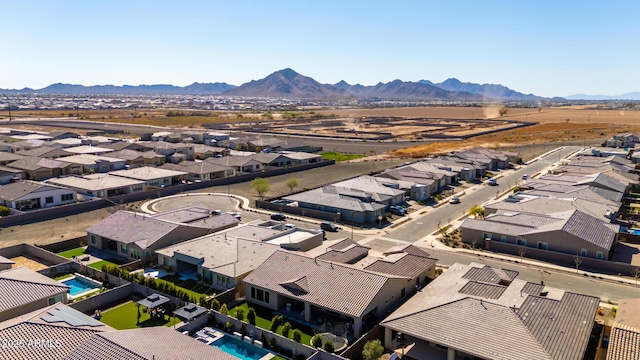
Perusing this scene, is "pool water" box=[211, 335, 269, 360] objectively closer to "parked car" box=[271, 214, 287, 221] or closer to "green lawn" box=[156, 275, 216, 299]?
"green lawn" box=[156, 275, 216, 299]

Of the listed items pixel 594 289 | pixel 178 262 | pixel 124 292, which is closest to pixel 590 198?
pixel 594 289

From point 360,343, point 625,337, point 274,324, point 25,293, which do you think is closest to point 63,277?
point 25,293

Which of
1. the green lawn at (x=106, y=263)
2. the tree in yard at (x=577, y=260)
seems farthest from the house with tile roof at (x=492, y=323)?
the green lawn at (x=106, y=263)

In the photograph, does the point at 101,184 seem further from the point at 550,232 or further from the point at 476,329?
the point at 550,232

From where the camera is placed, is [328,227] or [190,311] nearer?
[190,311]

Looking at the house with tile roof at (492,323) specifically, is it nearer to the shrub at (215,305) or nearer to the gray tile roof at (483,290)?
the gray tile roof at (483,290)

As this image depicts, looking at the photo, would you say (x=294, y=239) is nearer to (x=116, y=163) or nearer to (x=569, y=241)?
(x=569, y=241)

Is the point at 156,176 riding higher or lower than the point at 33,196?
higher
